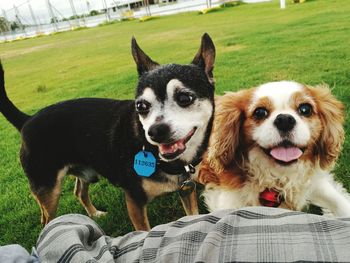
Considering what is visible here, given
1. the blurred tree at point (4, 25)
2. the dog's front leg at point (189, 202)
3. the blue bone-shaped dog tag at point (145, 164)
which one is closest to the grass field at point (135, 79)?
the dog's front leg at point (189, 202)

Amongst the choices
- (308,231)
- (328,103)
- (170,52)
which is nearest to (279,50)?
(170,52)

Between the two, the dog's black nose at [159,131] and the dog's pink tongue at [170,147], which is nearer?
the dog's black nose at [159,131]

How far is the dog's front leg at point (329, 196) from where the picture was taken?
9.47 ft

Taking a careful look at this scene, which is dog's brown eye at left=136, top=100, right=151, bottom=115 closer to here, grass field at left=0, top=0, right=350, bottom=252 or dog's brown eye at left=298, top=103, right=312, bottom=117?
dog's brown eye at left=298, top=103, right=312, bottom=117

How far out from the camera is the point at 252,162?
273 cm

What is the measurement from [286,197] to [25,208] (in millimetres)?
2506

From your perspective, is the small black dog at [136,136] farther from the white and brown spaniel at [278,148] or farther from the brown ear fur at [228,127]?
the white and brown spaniel at [278,148]

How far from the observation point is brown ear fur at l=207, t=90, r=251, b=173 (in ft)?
8.88

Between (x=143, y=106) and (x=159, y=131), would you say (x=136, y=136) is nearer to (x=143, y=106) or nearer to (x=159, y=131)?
(x=143, y=106)

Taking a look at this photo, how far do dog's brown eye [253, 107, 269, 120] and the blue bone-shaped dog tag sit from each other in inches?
29.9

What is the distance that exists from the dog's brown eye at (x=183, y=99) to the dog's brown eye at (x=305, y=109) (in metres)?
0.72

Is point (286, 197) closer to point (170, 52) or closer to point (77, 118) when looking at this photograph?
point (77, 118)

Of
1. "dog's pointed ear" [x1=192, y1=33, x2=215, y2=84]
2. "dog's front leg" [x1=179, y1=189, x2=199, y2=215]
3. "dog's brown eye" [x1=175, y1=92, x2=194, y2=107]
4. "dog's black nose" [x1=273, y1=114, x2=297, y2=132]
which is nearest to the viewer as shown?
"dog's black nose" [x1=273, y1=114, x2=297, y2=132]

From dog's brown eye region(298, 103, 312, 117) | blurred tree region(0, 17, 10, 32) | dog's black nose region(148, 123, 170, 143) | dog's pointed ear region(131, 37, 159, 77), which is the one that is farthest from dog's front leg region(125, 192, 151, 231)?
blurred tree region(0, 17, 10, 32)
